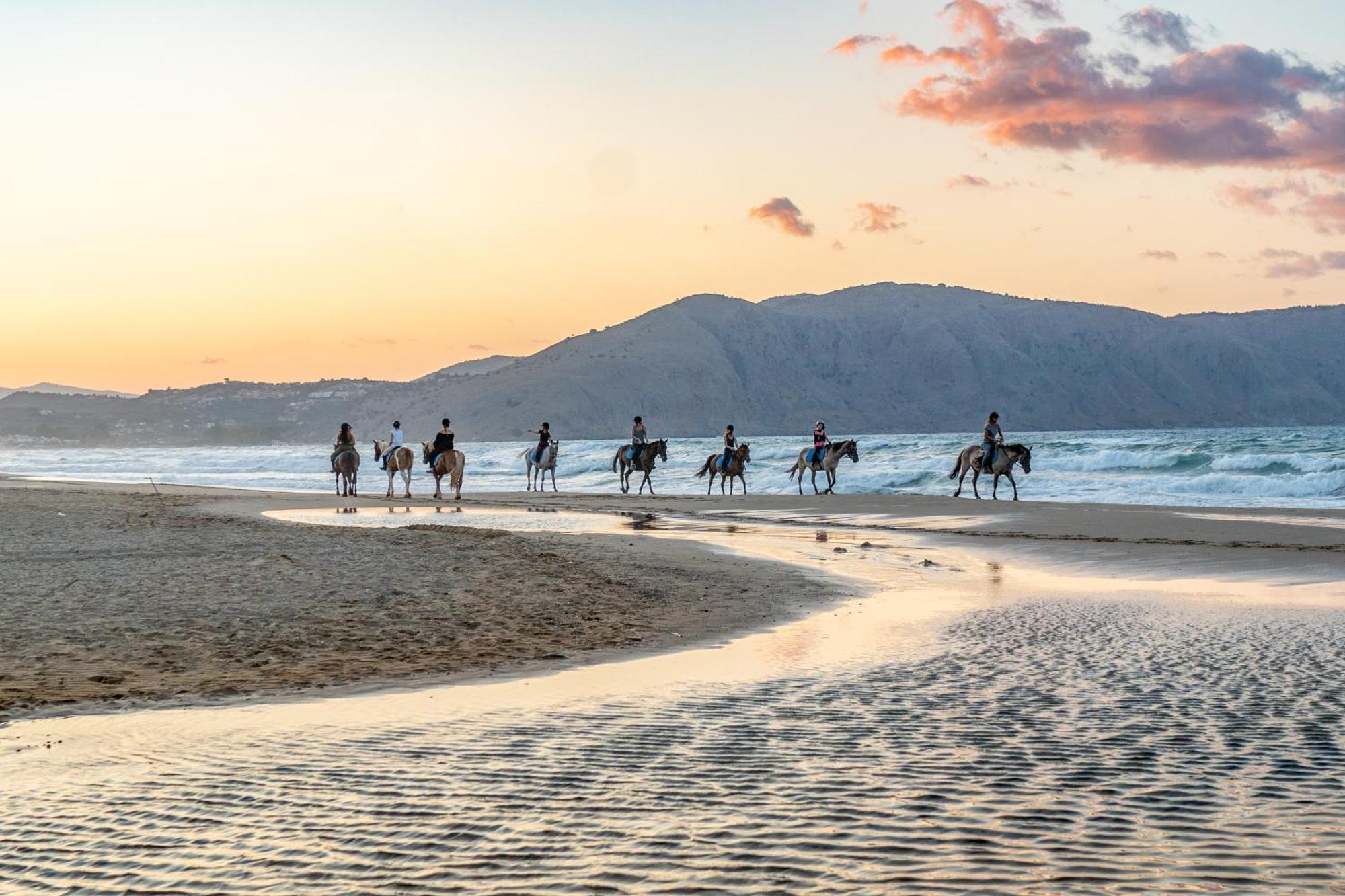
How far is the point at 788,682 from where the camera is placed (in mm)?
7500

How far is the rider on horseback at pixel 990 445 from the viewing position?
1315 inches

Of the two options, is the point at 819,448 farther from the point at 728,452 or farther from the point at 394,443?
the point at 394,443

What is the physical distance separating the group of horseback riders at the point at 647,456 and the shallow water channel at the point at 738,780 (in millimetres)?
23864

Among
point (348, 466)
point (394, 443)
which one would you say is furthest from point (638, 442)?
point (348, 466)

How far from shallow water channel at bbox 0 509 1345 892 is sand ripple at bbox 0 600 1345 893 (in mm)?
16

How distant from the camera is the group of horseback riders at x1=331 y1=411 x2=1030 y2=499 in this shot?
33.7m

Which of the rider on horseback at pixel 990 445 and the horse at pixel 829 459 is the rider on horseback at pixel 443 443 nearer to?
the horse at pixel 829 459

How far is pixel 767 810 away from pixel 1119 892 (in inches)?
51.3

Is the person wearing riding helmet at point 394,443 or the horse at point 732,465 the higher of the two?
the person wearing riding helmet at point 394,443

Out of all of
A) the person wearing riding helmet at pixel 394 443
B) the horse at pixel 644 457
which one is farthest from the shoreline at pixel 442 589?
the horse at pixel 644 457

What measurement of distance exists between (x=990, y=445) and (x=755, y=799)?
100 ft

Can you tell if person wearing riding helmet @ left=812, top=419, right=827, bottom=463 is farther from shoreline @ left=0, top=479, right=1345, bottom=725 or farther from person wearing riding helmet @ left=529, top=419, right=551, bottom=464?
shoreline @ left=0, top=479, right=1345, bottom=725

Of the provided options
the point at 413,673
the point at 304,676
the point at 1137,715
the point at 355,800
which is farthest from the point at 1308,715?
the point at 304,676

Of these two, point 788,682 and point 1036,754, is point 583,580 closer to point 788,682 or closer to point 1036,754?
point 788,682
